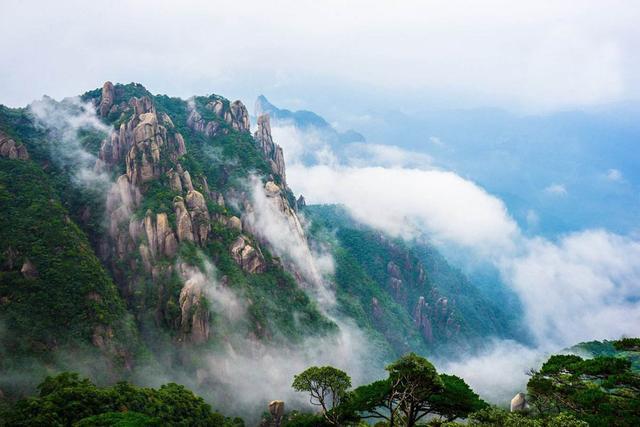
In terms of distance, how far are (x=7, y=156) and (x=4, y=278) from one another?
1568 inches

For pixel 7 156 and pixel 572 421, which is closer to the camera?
pixel 572 421

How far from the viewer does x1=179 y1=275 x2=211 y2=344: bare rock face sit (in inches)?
4385

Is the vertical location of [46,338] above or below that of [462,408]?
above

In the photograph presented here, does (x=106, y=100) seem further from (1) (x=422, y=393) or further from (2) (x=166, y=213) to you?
(1) (x=422, y=393)

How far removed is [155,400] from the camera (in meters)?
69.9

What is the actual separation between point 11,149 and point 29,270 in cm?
4004

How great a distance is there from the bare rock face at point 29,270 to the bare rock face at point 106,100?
245 feet

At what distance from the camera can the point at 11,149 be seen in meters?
118

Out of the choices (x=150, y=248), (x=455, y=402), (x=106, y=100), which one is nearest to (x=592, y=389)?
(x=455, y=402)

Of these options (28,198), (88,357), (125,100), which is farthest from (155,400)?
(125,100)

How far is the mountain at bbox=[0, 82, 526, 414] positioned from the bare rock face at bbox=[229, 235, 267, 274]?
17.4 inches

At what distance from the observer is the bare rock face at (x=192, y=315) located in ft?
365

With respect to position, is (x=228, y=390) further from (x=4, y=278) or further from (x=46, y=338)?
(x=4, y=278)

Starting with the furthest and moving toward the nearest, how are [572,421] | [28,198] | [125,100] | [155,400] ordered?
[125,100] → [28,198] → [155,400] → [572,421]
